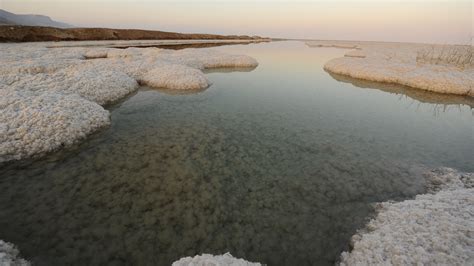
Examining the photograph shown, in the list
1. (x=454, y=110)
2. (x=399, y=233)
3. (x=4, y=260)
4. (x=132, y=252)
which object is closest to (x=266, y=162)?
(x=399, y=233)

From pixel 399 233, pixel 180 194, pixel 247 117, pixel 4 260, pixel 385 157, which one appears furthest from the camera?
pixel 247 117

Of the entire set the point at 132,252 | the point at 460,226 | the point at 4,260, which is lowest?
the point at 132,252

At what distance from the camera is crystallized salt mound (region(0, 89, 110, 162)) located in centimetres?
891

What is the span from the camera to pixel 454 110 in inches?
668

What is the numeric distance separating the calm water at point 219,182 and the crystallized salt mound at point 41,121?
70cm

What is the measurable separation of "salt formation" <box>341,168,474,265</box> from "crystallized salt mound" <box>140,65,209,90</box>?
1640cm

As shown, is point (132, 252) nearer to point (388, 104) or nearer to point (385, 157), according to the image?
point (385, 157)

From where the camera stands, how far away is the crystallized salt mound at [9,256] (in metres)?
4.57

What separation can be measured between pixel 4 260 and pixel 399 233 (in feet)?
25.9

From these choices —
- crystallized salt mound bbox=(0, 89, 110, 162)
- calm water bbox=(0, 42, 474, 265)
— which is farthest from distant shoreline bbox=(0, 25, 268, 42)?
calm water bbox=(0, 42, 474, 265)

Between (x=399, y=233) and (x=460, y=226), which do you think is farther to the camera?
(x=399, y=233)

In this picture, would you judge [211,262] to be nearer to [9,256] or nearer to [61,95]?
[9,256]

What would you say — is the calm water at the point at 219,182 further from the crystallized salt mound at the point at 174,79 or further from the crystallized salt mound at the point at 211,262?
the crystallized salt mound at the point at 174,79

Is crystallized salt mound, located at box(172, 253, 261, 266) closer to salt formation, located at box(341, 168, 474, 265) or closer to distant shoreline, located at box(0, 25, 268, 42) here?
salt formation, located at box(341, 168, 474, 265)
